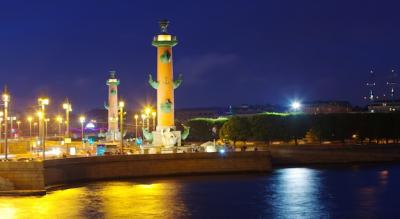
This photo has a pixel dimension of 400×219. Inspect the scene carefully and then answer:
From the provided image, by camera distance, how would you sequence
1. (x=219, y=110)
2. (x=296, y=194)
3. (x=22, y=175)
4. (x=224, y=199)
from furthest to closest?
(x=219, y=110) → (x=296, y=194) → (x=224, y=199) → (x=22, y=175)

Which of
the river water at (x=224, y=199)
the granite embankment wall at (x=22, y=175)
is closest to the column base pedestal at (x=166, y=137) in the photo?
the river water at (x=224, y=199)

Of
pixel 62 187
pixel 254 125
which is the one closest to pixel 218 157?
pixel 62 187

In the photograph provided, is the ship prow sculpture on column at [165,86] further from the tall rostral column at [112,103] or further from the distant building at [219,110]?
the distant building at [219,110]

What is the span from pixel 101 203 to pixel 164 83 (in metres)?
15.6

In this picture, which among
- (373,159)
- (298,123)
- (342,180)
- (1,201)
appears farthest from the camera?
(298,123)

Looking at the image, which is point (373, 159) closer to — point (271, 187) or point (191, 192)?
point (271, 187)

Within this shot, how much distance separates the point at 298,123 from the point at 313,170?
46.0 ft

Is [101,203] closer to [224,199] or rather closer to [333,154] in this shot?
[224,199]

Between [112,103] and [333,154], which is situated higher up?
[112,103]

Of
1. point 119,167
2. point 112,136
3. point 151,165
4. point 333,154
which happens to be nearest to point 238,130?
point 112,136

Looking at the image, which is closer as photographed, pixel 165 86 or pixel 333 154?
pixel 165 86

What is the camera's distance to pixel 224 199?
2923 centimetres

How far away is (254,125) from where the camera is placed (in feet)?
184

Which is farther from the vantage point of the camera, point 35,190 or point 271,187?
point 271,187
